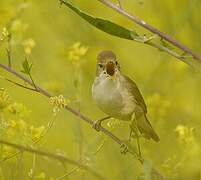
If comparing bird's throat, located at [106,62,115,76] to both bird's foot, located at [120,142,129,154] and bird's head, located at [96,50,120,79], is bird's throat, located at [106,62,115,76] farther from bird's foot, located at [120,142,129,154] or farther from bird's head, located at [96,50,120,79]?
bird's foot, located at [120,142,129,154]

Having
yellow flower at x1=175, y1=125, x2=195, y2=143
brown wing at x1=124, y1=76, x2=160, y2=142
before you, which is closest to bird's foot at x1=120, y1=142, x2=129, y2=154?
yellow flower at x1=175, y1=125, x2=195, y2=143

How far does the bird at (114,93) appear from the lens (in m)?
2.93

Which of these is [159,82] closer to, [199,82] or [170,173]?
[199,82]

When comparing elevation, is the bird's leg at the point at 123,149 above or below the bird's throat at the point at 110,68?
below

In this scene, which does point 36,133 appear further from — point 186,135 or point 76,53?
point 76,53

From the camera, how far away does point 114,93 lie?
3039 millimetres

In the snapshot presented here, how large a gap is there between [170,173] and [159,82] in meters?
1.02

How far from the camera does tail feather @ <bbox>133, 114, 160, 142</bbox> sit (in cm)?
303

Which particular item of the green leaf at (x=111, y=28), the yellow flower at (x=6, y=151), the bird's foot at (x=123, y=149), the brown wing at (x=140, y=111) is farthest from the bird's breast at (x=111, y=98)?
the green leaf at (x=111, y=28)

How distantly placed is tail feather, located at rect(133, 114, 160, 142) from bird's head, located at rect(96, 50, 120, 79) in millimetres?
330

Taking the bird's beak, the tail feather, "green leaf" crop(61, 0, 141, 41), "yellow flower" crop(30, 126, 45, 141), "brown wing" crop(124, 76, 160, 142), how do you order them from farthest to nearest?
1. "brown wing" crop(124, 76, 160, 142)
2. the tail feather
3. the bird's beak
4. "yellow flower" crop(30, 126, 45, 141)
5. "green leaf" crop(61, 0, 141, 41)

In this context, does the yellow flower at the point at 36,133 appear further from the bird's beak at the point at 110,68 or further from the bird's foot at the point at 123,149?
the bird's beak at the point at 110,68

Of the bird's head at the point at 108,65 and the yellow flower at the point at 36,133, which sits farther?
the bird's head at the point at 108,65

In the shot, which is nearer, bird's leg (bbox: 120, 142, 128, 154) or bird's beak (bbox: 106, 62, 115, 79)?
bird's leg (bbox: 120, 142, 128, 154)
